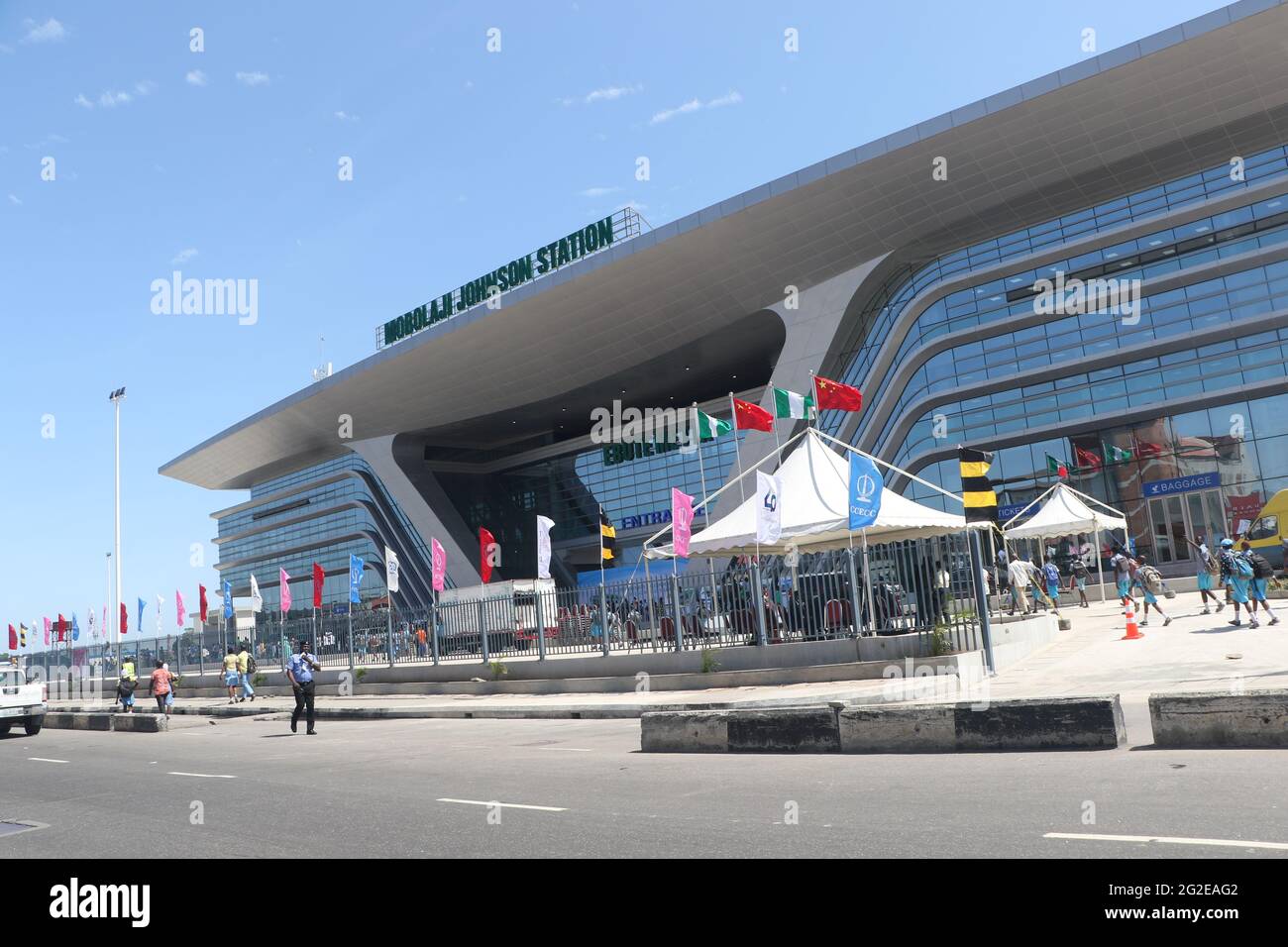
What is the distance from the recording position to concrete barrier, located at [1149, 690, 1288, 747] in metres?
8.81

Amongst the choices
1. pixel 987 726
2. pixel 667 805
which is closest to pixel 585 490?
pixel 987 726

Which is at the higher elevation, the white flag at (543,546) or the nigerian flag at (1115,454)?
the nigerian flag at (1115,454)

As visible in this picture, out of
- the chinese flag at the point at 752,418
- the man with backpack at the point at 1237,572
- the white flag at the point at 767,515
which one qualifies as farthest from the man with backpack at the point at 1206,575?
the chinese flag at the point at 752,418

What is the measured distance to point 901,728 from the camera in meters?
10.7

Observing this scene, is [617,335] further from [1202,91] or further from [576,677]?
[576,677]

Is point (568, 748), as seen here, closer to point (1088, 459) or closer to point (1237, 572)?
point (1237, 572)

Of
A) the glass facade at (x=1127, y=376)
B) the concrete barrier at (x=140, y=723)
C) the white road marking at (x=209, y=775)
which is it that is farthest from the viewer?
the glass facade at (x=1127, y=376)

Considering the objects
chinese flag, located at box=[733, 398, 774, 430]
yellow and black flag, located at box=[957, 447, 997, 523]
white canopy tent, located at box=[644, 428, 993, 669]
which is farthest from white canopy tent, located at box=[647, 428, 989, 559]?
yellow and black flag, located at box=[957, 447, 997, 523]

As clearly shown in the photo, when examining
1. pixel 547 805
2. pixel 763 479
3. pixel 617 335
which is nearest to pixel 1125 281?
pixel 617 335

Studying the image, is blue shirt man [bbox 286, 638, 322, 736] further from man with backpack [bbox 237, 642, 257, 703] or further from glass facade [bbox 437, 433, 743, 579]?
glass facade [bbox 437, 433, 743, 579]

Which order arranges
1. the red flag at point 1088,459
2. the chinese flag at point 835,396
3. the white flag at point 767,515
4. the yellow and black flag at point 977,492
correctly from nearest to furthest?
the yellow and black flag at point 977,492 < the white flag at point 767,515 < the chinese flag at point 835,396 < the red flag at point 1088,459

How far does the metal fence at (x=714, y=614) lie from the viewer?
1833 centimetres

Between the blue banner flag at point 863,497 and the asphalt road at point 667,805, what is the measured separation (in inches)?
247

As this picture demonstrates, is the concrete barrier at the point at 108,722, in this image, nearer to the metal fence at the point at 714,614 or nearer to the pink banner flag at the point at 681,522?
the metal fence at the point at 714,614
